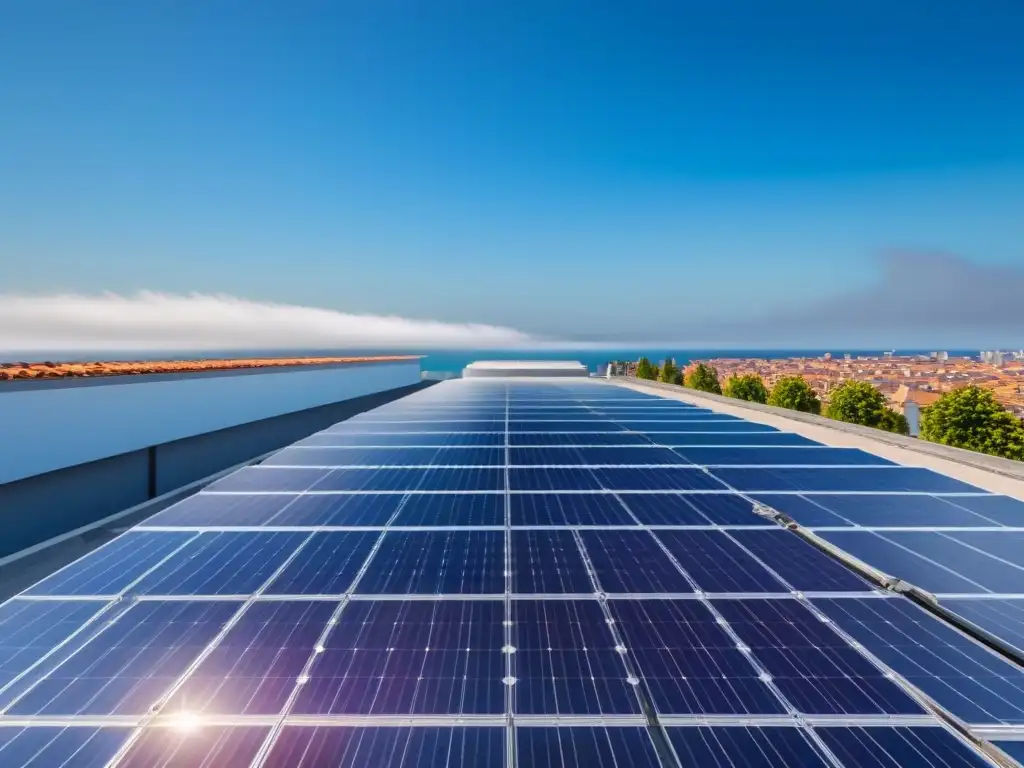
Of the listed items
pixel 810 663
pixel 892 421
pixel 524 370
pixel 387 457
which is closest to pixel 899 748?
pixel 810 663

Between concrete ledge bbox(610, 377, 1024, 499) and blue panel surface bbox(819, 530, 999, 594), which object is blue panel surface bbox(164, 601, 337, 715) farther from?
concrete ledge bbox(610, 377, 1024, 499)

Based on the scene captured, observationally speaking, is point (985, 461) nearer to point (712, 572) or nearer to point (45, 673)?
point (712, 572)

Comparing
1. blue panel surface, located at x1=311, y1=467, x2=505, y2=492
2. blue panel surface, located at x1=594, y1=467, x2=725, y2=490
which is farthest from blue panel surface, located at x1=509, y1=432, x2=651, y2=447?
blue panel surface, located at x1=311, y1=467, x2=505, y2=492

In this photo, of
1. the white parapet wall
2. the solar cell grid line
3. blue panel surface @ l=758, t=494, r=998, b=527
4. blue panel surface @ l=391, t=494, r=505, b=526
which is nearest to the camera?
the solar cell grid line

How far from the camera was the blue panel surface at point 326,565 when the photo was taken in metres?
4.61

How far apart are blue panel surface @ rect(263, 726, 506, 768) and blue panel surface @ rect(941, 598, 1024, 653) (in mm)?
4105

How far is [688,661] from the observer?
358cm

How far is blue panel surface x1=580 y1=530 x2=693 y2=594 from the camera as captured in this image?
182 inches

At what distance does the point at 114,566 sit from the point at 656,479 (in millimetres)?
7120

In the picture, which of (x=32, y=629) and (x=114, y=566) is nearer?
(x=32, y=629)

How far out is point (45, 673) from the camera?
11.4ft

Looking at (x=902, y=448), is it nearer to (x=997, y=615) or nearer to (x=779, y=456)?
(x=779, y=456)

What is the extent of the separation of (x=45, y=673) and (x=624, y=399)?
60.2 ft

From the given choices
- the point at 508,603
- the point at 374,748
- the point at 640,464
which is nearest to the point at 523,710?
the point at 374,748
